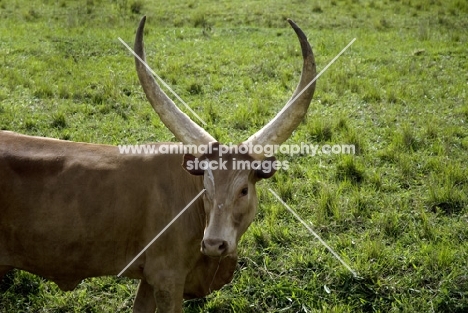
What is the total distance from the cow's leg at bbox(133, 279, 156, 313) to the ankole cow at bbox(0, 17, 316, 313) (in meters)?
0.37

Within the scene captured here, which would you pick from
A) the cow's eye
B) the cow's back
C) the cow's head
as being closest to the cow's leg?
the cow's back

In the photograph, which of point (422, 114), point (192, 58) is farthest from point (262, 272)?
point (192, 58)

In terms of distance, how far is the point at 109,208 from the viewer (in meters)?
4.65

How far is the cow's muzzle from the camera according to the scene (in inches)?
154

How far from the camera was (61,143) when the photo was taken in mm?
4867

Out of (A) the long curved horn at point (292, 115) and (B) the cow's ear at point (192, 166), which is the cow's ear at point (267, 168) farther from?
(B) the cow's ear at point (192, 166)

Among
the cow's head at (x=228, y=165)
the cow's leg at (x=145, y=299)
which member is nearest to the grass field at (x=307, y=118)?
the cow's leg at (x=145, y=299)

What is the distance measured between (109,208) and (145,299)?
0.94 metres

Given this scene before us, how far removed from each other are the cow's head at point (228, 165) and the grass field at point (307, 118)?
5.24 feet

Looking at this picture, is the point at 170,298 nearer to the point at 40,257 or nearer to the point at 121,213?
the point at 121,213

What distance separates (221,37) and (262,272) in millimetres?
8991

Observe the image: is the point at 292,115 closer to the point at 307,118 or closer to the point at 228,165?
Result: the point at 228,165

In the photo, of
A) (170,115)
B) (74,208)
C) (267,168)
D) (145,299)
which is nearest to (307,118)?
(170,115)

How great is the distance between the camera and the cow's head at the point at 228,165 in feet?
13.3
